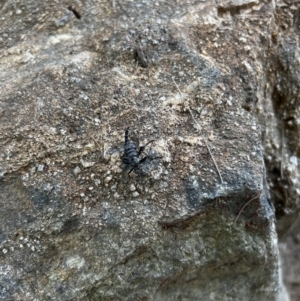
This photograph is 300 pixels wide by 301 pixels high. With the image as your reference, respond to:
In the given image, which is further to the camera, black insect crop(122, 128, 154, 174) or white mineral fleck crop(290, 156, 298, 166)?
white mineral fleck crop(290, 156, 298, 166)

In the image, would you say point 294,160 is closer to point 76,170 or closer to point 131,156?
point 131,156

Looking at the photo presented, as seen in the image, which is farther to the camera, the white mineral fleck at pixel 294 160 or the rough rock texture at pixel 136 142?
the white mineral fleck at pixel 294 160

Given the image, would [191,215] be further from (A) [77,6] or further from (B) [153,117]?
(A) [77,6]

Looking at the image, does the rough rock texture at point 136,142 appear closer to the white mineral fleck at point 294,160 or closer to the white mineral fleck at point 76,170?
the white mineral fleck at point 76,170

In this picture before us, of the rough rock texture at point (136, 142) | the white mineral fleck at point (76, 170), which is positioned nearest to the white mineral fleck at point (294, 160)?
the rough rock texture at point (136, 142)

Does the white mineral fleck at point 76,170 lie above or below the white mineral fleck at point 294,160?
above

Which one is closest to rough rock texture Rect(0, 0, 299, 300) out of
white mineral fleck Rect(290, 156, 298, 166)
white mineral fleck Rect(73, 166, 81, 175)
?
white mineral fleck Rect(73, 166, 81, 175)

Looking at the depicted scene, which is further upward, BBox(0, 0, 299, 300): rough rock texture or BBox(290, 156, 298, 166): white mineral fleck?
BBox(0, 0, 299, 300): rough rock texture

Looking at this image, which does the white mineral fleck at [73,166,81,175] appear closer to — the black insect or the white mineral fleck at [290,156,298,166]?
the black insect

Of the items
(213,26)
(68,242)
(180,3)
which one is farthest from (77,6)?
(68,242)
